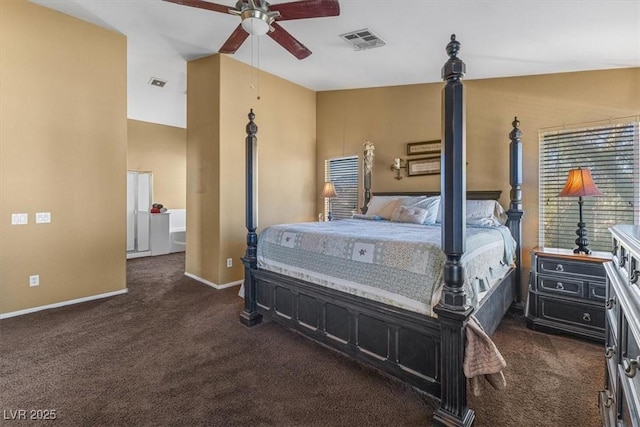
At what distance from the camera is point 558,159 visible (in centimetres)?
346

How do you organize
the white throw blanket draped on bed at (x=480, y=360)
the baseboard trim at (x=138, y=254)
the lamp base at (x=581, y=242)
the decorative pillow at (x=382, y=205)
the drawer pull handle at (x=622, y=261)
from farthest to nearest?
the baseboard trim at (x=138, y=254)
the decorative pillow at (x=382, y=205)
the lamp base at (x=581, y=242)
the white throw blanket draped on bed at (x=480, y=360)
the drawer pull handle at (x=622, y=261)

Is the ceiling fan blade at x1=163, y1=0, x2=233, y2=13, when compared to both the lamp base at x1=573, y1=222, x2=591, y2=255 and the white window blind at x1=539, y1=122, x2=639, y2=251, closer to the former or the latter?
the white window blind at x1=539, y1=122, x2=639, y2=251

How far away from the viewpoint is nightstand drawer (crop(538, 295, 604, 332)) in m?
2.66

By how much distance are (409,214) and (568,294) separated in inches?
66.7

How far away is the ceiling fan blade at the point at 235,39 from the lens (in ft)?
9.02

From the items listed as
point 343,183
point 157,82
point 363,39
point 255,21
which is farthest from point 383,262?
point 157,82

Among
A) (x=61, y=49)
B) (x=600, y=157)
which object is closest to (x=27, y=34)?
(x=61, y=49)

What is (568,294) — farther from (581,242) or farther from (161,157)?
(161,157)

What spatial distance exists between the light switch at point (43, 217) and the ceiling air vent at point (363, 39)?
3897mm

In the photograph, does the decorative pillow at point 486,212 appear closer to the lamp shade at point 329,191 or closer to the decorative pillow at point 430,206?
the decorative pillow at point 430,206

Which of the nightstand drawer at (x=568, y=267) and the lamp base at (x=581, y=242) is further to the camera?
the lamp base at (x=581, y=242)

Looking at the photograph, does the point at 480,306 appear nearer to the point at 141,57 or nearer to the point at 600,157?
the point at 600,157

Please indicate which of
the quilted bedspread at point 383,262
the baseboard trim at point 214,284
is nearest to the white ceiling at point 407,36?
the quilted bedspread at point 383,262

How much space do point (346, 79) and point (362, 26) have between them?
1705 millimetres
